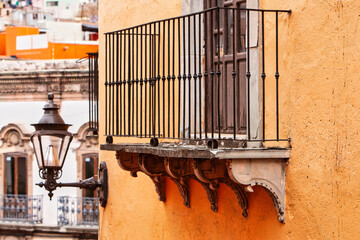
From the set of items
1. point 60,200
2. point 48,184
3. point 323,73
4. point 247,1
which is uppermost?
point 247,1

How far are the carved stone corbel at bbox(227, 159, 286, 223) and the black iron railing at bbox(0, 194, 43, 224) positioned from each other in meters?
15.5

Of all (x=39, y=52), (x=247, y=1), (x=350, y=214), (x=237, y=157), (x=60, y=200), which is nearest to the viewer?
(x=350, y=214)

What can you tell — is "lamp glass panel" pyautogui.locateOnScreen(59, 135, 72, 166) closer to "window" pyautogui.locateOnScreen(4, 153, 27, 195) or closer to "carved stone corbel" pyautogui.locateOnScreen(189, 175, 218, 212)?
"carved stone corbel" pyautogui.locateOnScreen(189, 175, 218, 212)

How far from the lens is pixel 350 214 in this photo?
16.8 ft

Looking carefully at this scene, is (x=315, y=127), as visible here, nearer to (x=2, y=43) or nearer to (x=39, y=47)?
(x=39, y=47)

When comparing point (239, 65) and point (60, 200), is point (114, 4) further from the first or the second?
point (60, 200)

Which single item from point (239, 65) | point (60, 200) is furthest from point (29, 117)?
point (239, 65)

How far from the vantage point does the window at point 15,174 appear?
21078 mm

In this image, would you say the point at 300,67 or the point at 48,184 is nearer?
the point at 300,67

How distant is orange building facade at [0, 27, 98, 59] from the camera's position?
23594 mm

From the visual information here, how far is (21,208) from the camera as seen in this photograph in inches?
→ 820

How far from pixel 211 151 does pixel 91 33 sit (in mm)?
24324

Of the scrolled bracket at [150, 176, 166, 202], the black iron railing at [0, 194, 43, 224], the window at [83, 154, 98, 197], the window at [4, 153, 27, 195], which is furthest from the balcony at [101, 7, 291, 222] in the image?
the window at [4, 153, 27, 195]

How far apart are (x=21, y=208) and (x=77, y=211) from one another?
1.53 m
